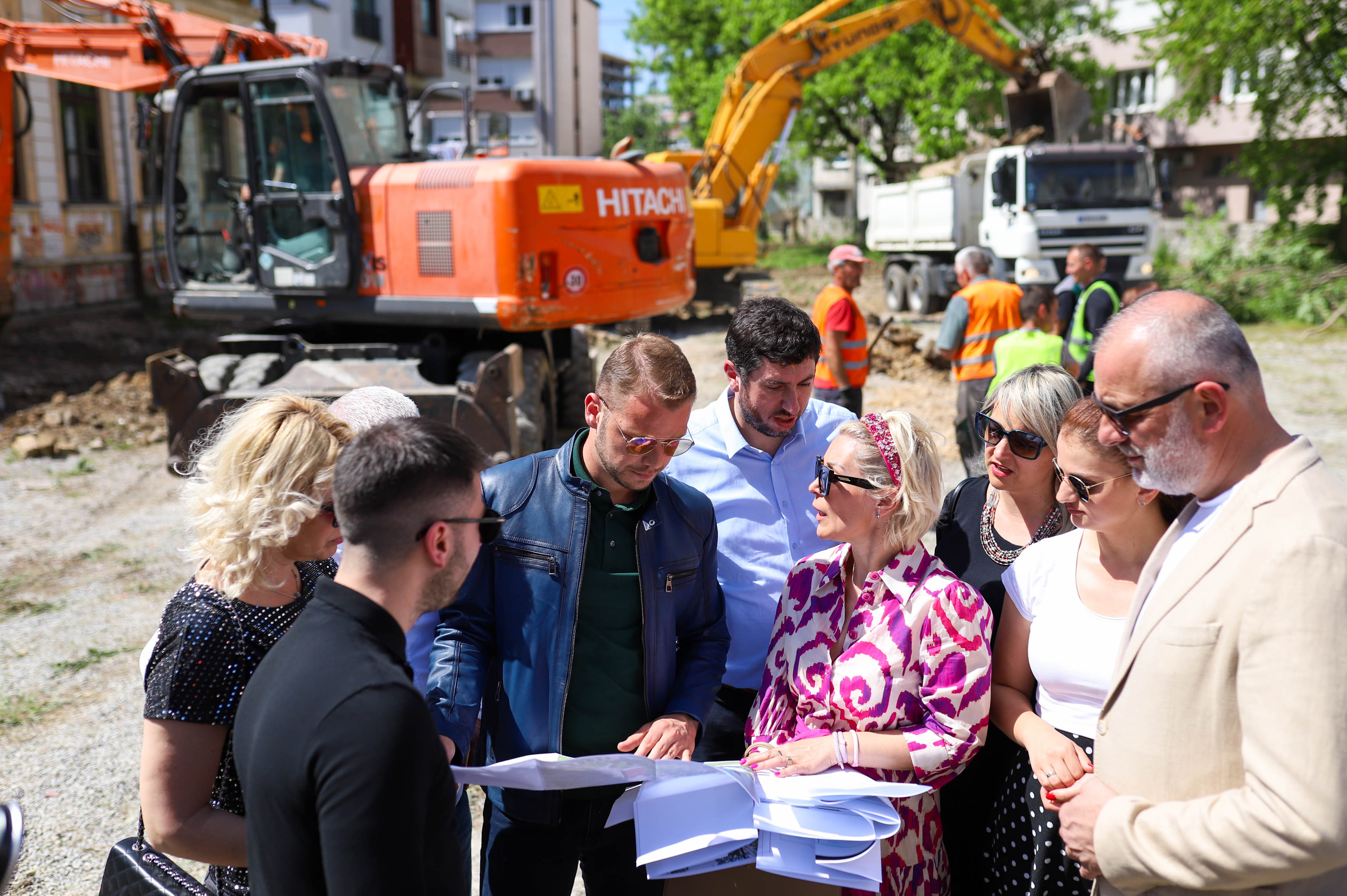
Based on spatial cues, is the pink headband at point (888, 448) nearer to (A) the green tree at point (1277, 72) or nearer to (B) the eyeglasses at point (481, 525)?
(B) the eyeglasses at point (481, 525)

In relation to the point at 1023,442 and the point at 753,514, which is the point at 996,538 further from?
the point at 753,514

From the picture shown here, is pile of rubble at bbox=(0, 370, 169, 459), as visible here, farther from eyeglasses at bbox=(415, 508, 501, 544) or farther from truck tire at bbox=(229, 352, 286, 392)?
eyeglasses at bbox=(415, 508, 501, 544)

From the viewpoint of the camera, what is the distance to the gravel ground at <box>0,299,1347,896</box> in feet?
12.8

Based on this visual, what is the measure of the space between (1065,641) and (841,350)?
5.37 meters

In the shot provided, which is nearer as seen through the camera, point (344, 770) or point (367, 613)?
point (344, 770)

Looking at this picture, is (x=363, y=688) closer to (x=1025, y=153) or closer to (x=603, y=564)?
(x=603, y=564)

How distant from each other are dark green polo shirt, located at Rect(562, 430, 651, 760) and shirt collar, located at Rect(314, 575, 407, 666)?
0.81 m

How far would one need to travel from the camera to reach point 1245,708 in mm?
1584

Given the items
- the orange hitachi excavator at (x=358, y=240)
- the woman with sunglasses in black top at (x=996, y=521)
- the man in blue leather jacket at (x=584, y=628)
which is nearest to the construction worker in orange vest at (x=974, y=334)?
the orange hitachi excavator at (x=358, y=240)

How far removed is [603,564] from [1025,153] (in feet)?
51.8

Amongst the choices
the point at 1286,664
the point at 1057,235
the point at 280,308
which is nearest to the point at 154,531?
the point at 280,308

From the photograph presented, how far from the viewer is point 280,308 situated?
8.15 metres

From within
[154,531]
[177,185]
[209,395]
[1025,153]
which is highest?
[1025,153]

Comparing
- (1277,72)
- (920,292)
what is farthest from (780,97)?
(1277,72)
